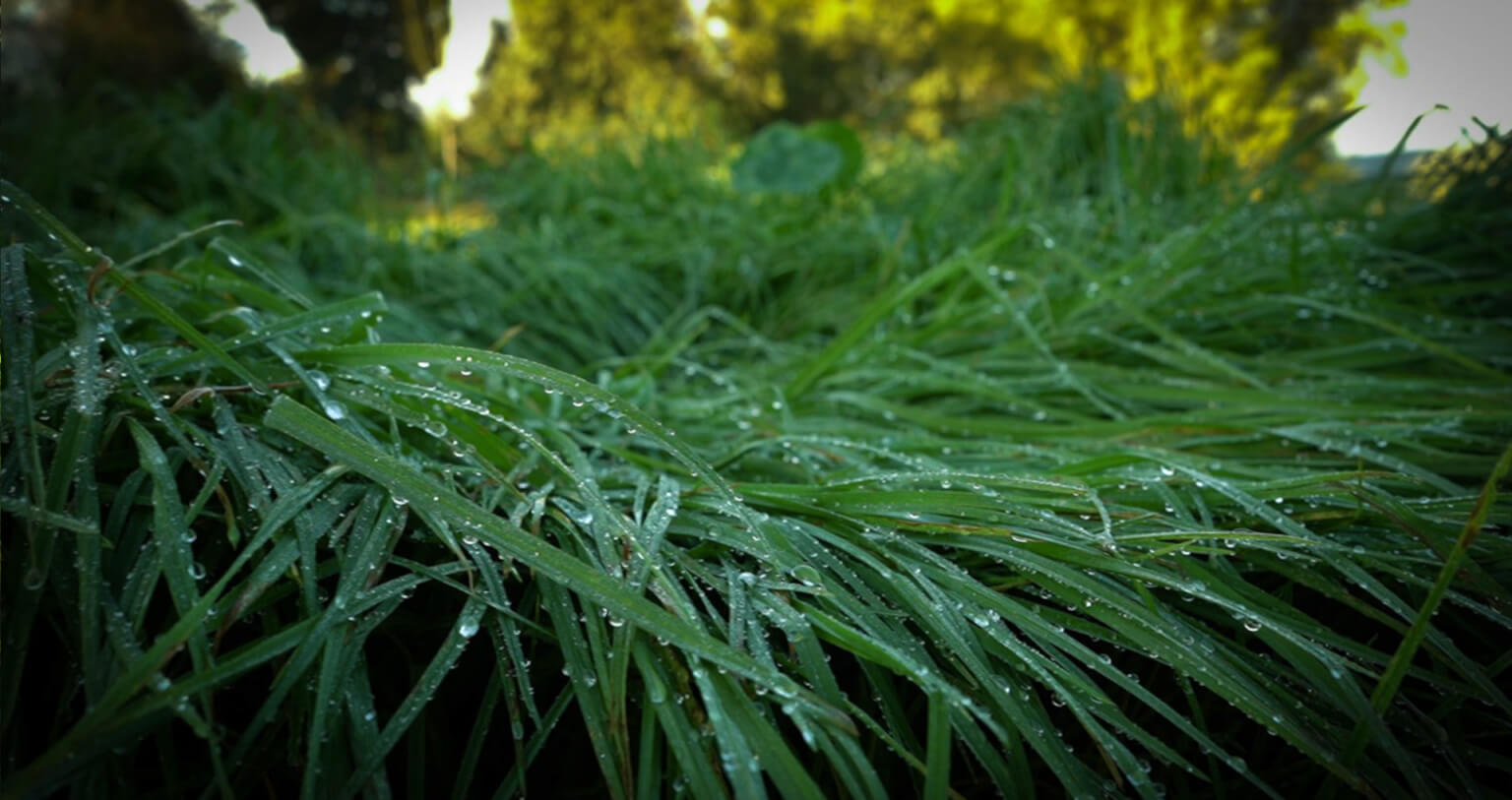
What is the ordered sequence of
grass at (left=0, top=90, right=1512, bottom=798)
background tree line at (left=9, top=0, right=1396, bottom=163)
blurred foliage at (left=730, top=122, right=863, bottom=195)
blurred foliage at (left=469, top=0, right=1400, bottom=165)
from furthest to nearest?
blurred foliage at (left=469, top=0, right=1400, bottom=165) < background tree line at (left=9, top=0, right=1396, bottom=163) < blurred foliage at (left=730, top=122, right=863, bottom=195) < grass at (left=0, top=90, right=1512, bottom=798)

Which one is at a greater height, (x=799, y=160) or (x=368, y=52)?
(x=368, y=52)

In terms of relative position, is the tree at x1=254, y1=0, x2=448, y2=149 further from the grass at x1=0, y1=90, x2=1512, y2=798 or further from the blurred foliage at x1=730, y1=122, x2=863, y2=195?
the grass at x1=0, y1=90, x2=1512, y2=798

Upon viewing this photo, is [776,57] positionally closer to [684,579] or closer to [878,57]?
[878,57]

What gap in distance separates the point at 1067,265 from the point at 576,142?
7.63 ft

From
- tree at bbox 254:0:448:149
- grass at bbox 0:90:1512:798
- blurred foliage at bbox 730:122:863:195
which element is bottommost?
grass at bbox 0:90:1512:798

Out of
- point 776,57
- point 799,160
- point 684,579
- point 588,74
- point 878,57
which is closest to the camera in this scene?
point 684,579

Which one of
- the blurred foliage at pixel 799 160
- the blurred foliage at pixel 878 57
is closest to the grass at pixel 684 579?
the blurred foliage at pixel 799 160

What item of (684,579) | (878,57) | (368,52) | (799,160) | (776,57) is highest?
(776,57)

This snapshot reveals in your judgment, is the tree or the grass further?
the tree

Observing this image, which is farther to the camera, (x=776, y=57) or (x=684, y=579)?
(x=776, y=57)

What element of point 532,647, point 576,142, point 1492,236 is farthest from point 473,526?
point 576,142

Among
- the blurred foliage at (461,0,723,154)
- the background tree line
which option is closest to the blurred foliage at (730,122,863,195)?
the background tree line

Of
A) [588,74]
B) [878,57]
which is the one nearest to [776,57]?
[878,57]

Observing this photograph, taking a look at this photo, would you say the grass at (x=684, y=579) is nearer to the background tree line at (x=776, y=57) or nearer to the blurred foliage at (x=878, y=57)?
the background tree line at (x=776, y=57)
